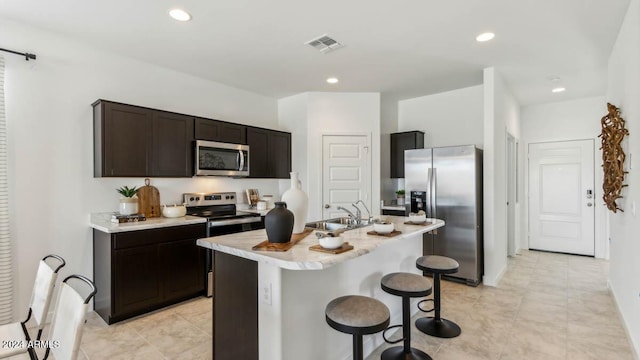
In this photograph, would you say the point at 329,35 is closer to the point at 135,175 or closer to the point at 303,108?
the point at 303,108

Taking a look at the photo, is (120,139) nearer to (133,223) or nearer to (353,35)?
(133,223)

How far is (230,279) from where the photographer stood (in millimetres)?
2066

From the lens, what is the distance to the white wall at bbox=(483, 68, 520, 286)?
395cm

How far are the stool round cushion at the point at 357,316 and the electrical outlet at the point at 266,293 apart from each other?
35cm

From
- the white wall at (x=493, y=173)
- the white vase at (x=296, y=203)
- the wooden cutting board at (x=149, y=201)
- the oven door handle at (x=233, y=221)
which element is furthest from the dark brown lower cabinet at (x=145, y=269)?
the white wall at (x=493, y=173)

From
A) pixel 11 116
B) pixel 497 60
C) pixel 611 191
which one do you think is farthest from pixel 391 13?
pixel 11 116

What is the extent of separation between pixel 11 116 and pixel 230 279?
265cm

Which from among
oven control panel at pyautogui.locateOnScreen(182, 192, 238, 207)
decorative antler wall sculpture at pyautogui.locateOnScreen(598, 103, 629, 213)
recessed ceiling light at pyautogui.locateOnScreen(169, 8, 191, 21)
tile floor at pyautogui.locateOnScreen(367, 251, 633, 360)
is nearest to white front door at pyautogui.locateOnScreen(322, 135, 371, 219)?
oven control panel at pyautogui.locateOnScreen(182, 192, 238, 207)

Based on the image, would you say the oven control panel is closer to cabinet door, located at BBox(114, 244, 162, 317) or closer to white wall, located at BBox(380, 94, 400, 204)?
cabinet door, located at BBox(114, 244, 162, 317)

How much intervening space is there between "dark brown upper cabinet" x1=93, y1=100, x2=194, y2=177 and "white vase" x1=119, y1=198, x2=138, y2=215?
28cm

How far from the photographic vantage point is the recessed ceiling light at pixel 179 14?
2611 millimetres

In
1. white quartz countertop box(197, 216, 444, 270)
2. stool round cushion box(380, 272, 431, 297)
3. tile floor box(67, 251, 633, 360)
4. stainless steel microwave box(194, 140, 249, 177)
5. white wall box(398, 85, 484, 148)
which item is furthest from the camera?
white wall box(398, 85, 484, 148)

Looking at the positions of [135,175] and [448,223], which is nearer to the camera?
[135,175]

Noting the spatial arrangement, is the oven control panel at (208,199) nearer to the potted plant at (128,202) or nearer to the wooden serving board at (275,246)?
the potted plant at (128,202)
